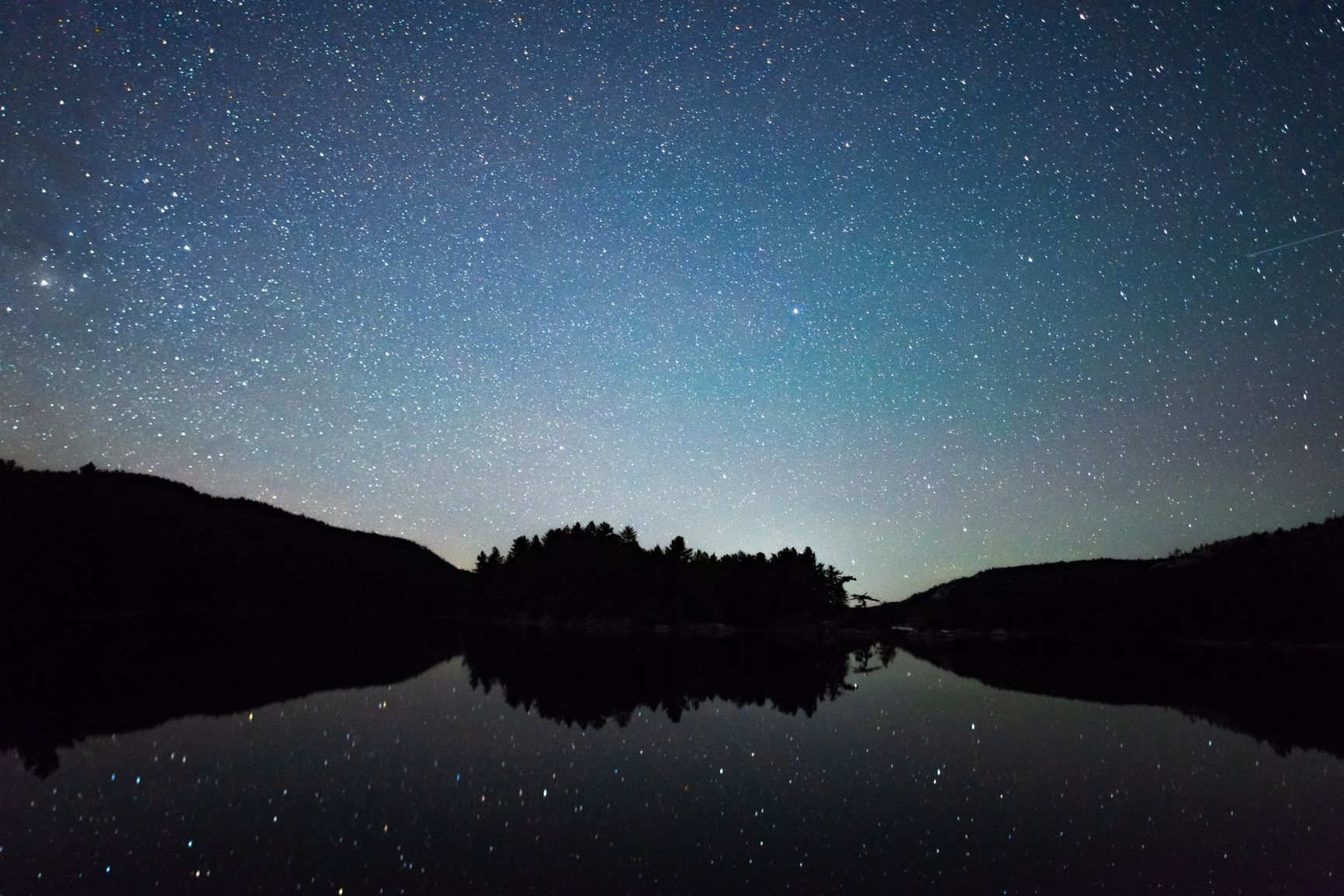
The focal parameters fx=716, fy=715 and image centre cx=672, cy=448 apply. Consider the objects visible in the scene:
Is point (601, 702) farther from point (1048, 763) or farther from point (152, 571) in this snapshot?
point (152, 571)

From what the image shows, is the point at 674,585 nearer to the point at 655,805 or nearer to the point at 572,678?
the point at 572,678

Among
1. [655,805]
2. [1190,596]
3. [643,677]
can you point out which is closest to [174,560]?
[643,677]

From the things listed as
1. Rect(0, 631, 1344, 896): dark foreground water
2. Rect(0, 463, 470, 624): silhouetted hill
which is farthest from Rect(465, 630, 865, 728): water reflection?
Rect(0, 463, 470, 624): silhouetted hill

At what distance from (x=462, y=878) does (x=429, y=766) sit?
5.93 meters

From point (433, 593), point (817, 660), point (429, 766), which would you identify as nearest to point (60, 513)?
point (433, 593)

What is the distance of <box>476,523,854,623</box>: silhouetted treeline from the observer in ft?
309

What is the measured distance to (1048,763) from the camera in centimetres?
1455

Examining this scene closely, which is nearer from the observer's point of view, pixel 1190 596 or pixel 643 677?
pixel 643 677

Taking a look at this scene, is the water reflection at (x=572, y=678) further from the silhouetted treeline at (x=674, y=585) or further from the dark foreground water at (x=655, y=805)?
the silhouetted treeline at (x=674, y=585)

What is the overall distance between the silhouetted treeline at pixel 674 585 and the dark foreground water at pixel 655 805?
75176 millimetres

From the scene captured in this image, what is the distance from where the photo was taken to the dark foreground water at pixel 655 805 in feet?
26.0

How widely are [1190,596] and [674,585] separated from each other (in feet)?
225

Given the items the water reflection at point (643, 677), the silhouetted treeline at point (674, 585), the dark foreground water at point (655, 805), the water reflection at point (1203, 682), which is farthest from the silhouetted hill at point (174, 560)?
the water reflection at point (1203, 682)

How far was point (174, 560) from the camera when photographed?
105 meters
